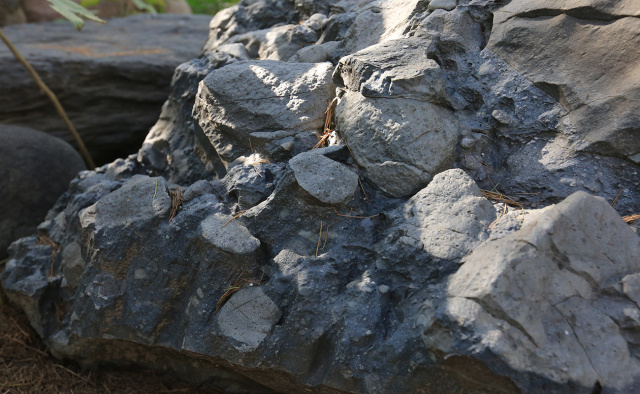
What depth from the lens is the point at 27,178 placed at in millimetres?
3332

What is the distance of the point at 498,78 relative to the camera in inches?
88.9

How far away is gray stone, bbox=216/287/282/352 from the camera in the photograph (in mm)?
1986

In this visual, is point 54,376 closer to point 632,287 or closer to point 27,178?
point 27,178

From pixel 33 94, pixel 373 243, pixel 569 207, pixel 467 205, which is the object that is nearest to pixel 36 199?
pixel 33 94

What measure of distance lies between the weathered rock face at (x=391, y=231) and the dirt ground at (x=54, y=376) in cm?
9

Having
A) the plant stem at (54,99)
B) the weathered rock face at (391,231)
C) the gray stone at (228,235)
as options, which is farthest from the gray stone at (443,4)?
the plant stem at (54,99)

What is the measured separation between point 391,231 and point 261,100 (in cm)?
93

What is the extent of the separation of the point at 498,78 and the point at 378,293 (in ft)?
3.48

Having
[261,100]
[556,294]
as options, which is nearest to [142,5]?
[261,100]

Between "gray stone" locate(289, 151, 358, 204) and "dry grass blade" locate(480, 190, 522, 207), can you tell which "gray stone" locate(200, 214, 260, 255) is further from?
"dry grass blade" locate(480, 190, 522, 207)

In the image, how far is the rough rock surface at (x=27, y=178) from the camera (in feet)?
10.7

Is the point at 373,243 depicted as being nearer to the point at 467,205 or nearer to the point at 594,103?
the point at 467,205

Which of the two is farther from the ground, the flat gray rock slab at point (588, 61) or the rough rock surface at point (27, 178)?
the flat gray rock slab at point (588, 61)

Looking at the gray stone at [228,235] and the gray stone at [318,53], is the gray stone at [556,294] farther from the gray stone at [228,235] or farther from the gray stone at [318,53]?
the gray stone at [318,53]
